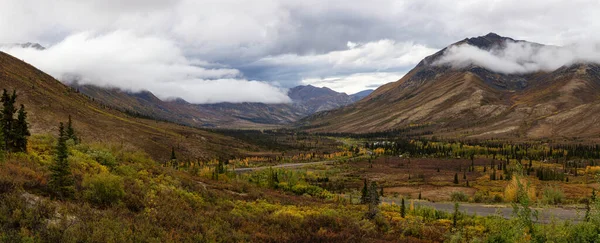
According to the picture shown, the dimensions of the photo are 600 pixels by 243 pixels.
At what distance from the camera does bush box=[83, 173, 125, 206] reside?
709 inches

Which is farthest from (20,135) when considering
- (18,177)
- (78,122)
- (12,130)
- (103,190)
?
(78,122)

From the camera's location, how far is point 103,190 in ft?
60.4

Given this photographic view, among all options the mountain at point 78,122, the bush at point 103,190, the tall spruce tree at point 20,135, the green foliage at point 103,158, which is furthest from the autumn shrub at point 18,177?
the mountain at point 78,122

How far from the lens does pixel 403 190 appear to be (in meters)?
101

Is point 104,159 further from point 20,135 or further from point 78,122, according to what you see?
point 78,122

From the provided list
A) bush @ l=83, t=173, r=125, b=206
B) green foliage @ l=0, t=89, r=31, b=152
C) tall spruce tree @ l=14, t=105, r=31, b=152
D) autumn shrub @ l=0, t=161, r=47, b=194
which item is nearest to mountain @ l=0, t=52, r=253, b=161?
green foliage @ l=0, t=89, r=31, b=152

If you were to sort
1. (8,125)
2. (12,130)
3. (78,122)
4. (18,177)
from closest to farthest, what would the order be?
(18,177) → (12,130) → (8,125) → (78,122)

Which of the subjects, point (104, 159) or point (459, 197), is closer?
point (104, 159)

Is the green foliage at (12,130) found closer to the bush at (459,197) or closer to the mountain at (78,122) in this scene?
the bush at (459,197)

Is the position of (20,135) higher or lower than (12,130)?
lower

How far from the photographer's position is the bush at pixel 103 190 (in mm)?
18016

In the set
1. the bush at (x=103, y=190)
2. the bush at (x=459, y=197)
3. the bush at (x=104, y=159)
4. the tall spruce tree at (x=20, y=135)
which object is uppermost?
the tall spruce tree at (x=20, y=135)

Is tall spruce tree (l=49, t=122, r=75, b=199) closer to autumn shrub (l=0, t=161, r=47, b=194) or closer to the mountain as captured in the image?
autumn shrub (l=0, t=161, r=47, b=194)

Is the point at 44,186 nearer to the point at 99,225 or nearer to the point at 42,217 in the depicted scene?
the point at 42,217
